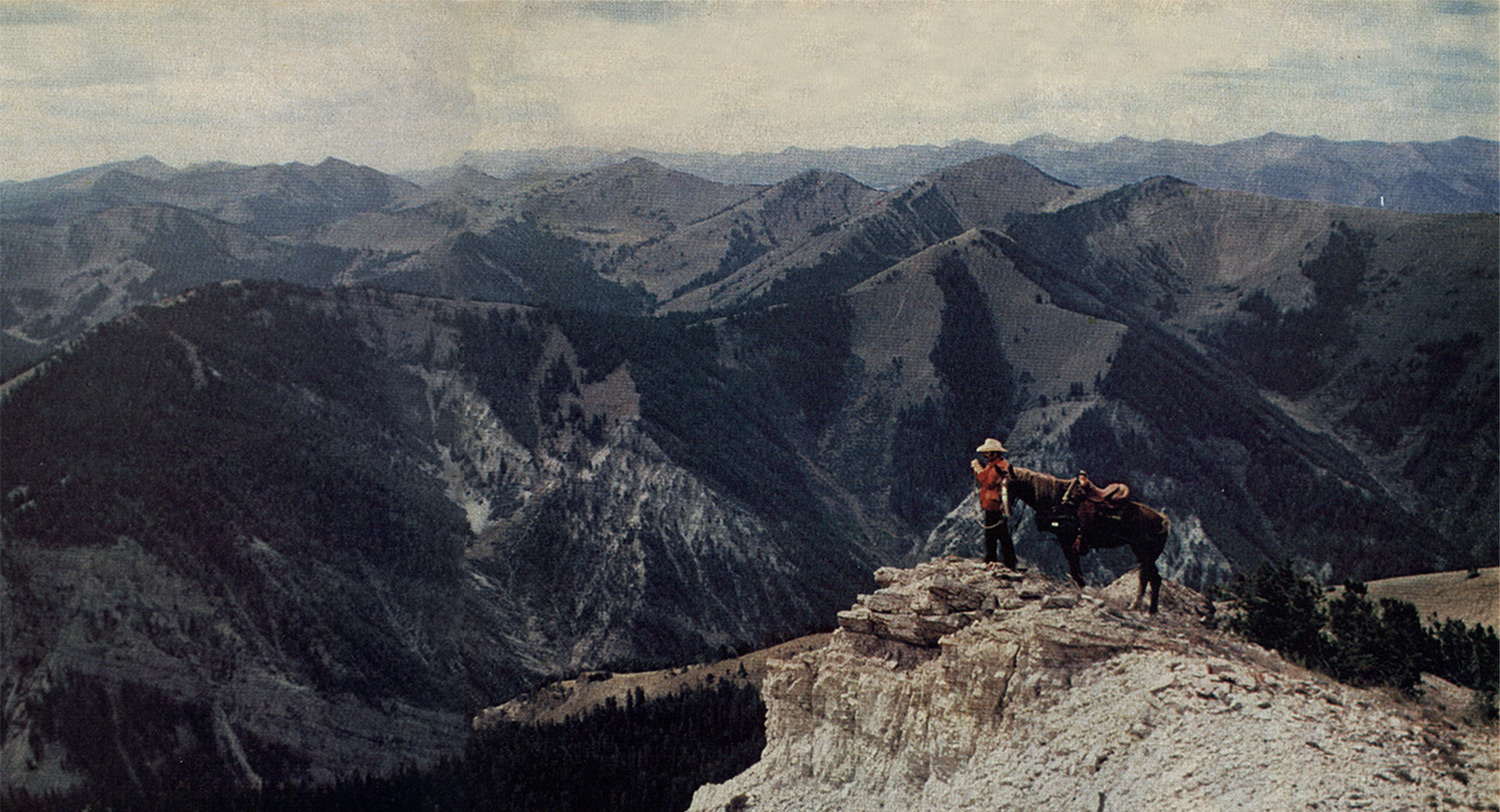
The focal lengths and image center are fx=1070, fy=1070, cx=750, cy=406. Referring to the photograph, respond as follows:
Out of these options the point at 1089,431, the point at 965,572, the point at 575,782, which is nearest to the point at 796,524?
the point at 1089,431

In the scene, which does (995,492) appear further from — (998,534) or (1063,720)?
(1063,720)

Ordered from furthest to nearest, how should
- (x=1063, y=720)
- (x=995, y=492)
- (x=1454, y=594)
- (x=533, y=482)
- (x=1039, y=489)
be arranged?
(x=533, y=482) < (x=1454, y=594) < (x=1039, y=489) < (x=995, y=492) < (x=1063, y=720)

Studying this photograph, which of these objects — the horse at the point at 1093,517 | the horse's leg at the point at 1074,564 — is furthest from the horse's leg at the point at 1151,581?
the horse's leg at the point at 1074,564

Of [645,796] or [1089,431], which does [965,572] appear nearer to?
[645,796]

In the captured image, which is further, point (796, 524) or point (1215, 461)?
point (1215, 461)

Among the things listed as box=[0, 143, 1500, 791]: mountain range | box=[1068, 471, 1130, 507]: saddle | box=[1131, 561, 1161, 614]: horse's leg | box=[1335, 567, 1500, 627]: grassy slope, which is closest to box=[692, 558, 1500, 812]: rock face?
box=[1131, 561, 1161, 614]: horse's leg

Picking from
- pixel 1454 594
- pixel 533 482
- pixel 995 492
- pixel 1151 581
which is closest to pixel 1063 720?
pixel 1151 581
